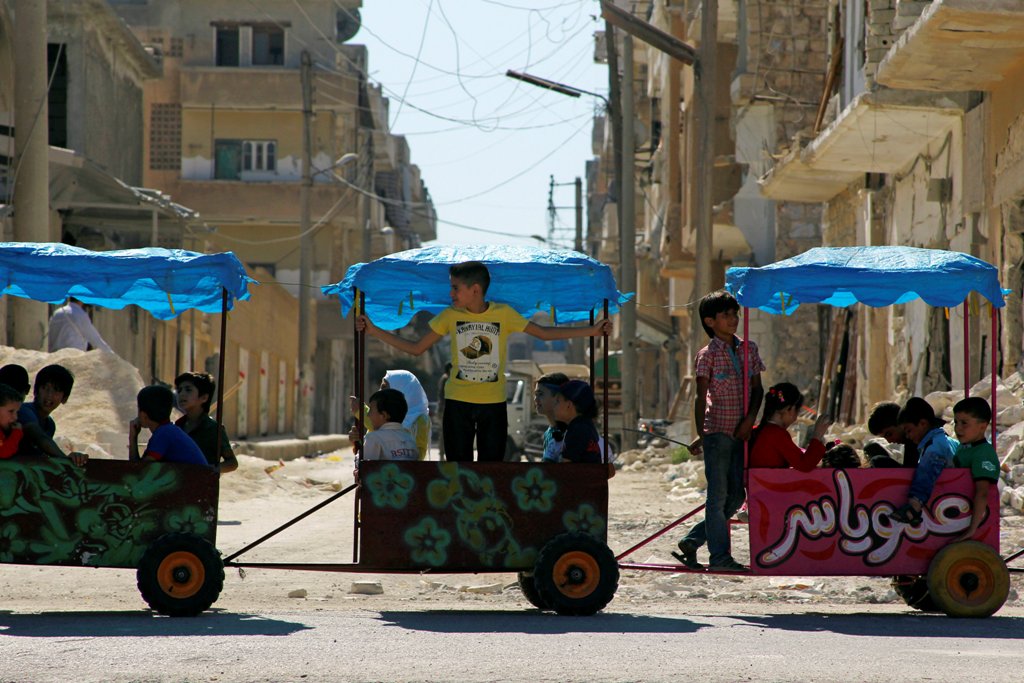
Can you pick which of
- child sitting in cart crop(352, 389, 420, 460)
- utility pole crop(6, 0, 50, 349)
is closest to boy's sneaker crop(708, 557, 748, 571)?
child sitting in cart crop(352, 389, 420, 460)

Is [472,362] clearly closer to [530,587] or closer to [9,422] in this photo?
[530,587]

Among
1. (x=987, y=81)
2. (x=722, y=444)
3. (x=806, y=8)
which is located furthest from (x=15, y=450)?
(x=806, y=8)

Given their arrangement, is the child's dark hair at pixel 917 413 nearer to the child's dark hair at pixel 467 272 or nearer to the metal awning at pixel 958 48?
the child's dark hair at pixel 467 272

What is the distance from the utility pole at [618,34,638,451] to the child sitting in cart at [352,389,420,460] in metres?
17.9

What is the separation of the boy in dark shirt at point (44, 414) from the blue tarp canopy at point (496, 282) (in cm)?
153

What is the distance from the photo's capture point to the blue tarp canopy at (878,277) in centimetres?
855

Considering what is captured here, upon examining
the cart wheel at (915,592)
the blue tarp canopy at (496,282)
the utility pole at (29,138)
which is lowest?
the cart wheel at (915,592)

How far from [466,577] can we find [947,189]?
8366 millimetres

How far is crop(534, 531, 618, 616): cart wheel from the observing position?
26.6 feet

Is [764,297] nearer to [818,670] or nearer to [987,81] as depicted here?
[818,670]

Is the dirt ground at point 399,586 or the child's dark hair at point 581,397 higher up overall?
the child's dark hair at point 581,397

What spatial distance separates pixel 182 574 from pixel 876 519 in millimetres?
3769

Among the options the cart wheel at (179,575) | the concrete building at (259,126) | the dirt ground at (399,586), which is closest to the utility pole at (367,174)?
the concrete building at (259,126)

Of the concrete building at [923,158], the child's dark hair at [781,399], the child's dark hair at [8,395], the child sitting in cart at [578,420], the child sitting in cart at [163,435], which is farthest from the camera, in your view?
the concrete building at [923,158]
